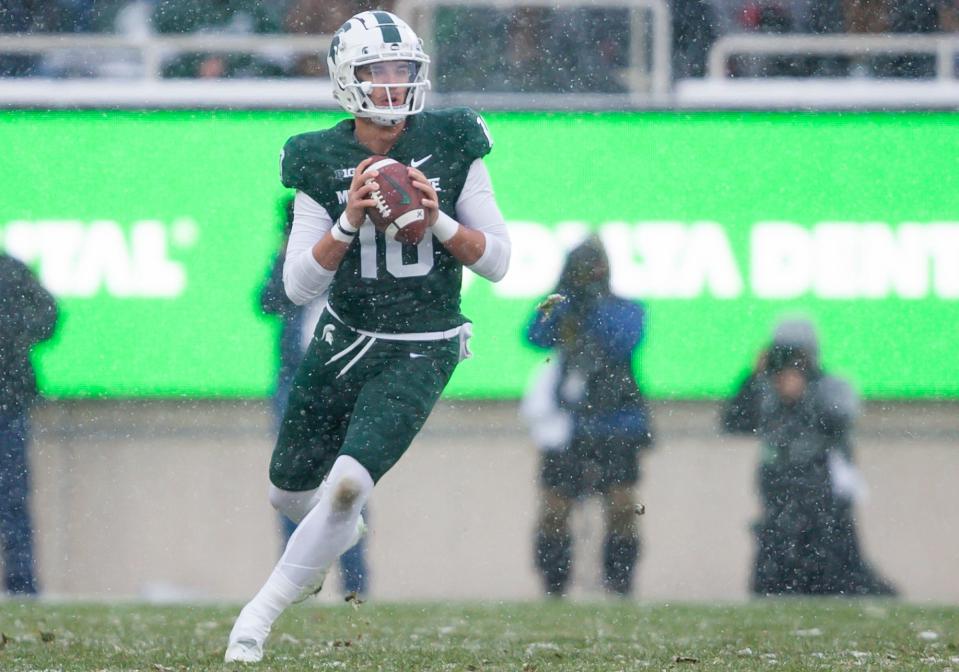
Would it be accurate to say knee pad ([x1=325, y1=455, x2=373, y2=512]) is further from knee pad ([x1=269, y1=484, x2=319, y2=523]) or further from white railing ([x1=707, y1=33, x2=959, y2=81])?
white railing ([x1=707, y1=33, x2=959, y2=81])

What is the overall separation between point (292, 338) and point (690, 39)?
2.05 metres

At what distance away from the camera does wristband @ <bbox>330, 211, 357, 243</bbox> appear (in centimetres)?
396

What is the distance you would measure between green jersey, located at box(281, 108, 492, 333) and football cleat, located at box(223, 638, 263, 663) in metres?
0.83

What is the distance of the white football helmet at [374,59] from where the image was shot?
13.5 ft

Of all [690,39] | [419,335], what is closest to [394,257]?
[419,335]

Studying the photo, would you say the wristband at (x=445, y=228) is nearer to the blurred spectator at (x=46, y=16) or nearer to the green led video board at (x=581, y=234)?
the green led video board at (x=581, y=234)

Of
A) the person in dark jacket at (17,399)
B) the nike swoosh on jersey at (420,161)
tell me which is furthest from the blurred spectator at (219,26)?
the nike swoosh on jersey at (420,161)

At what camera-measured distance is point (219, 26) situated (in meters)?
6.93

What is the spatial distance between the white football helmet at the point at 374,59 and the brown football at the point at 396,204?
23 centimetres

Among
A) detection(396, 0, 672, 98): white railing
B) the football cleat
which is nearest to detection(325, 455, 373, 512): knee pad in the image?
the football cleat

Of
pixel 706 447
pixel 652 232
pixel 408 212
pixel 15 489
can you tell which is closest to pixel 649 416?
pixel 706 447

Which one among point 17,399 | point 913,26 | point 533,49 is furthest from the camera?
point 913,26

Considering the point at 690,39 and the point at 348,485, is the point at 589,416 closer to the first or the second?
the point at 690,39

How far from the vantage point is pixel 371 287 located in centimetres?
420
